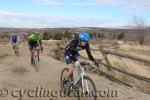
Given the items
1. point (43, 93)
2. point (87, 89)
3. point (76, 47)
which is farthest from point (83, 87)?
point (43, 93)

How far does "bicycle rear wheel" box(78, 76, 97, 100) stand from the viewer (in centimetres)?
873

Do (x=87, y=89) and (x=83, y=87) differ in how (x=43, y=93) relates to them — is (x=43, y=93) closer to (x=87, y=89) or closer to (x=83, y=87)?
(x=83, y=87)

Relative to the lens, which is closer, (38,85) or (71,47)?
(71,47)

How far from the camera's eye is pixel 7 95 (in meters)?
10.4

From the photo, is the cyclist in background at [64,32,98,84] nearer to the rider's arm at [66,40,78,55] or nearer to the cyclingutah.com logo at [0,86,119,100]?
the rider's arm at [66,40,78,55]

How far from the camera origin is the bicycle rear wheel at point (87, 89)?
8727 mm

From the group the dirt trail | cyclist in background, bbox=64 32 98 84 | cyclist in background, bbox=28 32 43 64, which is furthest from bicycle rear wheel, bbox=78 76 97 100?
cyclist in background, bbox=28 32 43 64

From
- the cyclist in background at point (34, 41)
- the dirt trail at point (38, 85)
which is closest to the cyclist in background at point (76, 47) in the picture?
the dirt trail at point (38, 85)

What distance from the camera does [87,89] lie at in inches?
345

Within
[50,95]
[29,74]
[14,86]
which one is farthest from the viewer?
[29,74]

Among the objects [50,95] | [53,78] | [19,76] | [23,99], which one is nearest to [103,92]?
[50,95]

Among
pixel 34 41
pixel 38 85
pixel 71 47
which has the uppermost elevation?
pixel 71 47

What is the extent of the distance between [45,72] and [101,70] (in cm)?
224

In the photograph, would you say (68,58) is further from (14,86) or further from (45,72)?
(45,72)
